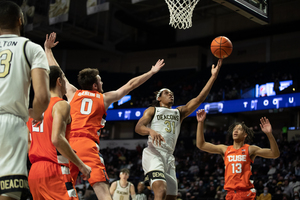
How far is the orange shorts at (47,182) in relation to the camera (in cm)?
296

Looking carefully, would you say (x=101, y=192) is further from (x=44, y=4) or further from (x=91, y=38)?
(x=91, y=38)

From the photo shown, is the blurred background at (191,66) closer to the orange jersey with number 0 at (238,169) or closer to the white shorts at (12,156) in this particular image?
the orange jersey with number 0 at (238,169)

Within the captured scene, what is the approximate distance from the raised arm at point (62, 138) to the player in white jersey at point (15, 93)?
1.46 ft

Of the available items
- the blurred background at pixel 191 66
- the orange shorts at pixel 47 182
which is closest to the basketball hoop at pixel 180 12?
the orange shorts at pixel 47 182

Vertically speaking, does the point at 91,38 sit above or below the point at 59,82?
above

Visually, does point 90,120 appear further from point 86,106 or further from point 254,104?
point 254,104

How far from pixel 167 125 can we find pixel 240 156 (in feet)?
4.34

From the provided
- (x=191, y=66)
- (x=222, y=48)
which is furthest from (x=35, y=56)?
(x=191, y=66)

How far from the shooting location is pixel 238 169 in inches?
224

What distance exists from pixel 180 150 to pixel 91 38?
12.5m

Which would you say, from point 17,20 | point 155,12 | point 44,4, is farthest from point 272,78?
point 17,20

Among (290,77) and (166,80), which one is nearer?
(290,77)

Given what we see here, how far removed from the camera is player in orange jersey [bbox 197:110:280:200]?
5.57m

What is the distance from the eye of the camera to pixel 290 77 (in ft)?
64.4
